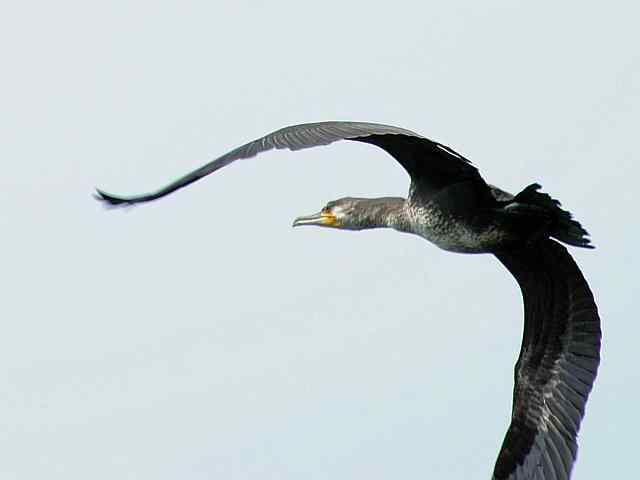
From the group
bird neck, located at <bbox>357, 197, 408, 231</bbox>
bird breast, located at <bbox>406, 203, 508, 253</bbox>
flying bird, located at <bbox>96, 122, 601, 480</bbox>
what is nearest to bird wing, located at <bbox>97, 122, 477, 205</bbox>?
flying bird, located at <bbox>96, 122, 601, 480</bbox>

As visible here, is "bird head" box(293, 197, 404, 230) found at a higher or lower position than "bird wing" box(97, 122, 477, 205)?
higher

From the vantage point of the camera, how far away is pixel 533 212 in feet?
33.3

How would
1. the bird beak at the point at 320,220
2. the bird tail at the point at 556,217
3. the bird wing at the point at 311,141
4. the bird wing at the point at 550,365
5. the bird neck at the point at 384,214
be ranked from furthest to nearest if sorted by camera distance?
→ the bird beak at the point at 320,220 < the bird wing at the point at 550,365 < the bird neck at the point at 384,214 < the bird tail at the point at 556,217 < the bird wing at the point at 311,141

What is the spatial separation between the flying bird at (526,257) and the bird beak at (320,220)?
0.03 feet

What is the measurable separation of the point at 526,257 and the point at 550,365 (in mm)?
851

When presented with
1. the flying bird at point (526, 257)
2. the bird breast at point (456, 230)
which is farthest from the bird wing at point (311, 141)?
the bird breast at point (456, 230)

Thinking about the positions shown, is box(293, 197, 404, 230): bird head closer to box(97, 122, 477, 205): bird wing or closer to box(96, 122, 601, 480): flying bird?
box(96, 122, 601, 480): flying bird

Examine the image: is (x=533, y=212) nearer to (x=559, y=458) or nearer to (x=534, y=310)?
(x=534, y=310)

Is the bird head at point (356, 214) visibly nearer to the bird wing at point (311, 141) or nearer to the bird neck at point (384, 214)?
the bird neck at point (384, 214)

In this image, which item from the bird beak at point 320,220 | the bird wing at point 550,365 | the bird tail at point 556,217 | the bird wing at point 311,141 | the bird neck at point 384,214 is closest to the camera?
the bird wing at point 311,141

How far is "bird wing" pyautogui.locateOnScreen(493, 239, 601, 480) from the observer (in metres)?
11.0

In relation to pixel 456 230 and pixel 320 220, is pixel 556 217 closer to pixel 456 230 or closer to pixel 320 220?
pixel 456 230

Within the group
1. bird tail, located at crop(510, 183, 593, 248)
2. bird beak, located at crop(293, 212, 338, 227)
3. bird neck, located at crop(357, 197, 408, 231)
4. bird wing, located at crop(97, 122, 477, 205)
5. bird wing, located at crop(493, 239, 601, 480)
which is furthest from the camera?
bird beak, located at crop(293, 212, 338, 227)

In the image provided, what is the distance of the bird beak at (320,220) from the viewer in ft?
38.2
